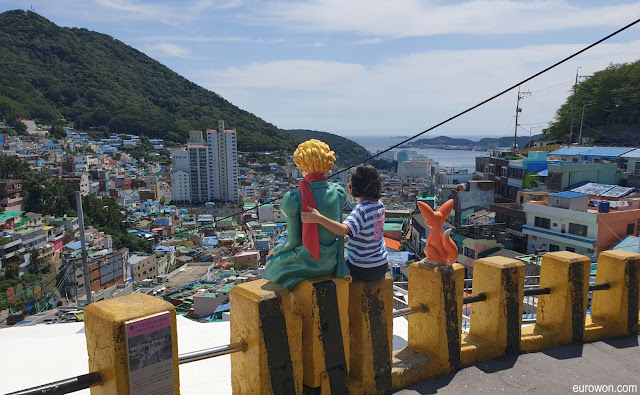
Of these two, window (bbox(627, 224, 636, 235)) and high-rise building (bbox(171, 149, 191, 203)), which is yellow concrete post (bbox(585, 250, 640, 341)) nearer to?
window (bbox(627, 224, 636, 235))

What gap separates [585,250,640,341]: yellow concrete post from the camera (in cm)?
410

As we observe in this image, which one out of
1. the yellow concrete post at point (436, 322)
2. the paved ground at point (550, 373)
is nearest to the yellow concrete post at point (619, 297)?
the paved ground at point (550, 373)

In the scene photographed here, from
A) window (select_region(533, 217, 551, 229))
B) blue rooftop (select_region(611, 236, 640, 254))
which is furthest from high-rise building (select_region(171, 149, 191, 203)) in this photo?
blue rooftop (select_region(611, 236, 640, 254))

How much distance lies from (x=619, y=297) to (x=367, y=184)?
2.73 meters

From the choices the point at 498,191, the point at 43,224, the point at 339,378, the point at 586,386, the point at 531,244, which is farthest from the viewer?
the point at 43,224

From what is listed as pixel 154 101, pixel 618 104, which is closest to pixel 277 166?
pixel 154 101

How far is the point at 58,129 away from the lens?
89.3m

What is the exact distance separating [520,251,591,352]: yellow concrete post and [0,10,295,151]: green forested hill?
101 meters

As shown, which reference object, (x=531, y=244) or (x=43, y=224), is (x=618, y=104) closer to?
(x=531, y=244)

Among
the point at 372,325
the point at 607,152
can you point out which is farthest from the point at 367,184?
the point at 607,152

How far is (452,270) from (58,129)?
10042cm

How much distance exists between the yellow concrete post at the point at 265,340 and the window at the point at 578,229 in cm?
1711

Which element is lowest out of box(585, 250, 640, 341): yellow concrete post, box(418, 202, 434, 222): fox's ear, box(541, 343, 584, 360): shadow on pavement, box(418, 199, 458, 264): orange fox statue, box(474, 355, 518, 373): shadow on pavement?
box(541, 343, 584, 360): shadow on pavement

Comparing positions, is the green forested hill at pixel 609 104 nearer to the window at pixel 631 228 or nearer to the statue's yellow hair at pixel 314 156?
the window at pixel 631 228
